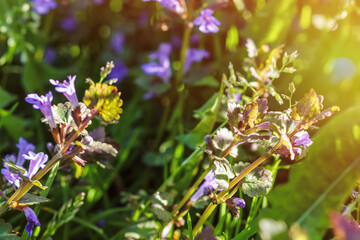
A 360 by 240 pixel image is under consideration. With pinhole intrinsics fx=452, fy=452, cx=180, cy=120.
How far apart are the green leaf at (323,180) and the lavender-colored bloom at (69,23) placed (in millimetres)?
1463

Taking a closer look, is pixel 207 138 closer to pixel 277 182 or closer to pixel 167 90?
pixel 277 182

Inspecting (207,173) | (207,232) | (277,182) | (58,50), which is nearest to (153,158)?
(277,182)

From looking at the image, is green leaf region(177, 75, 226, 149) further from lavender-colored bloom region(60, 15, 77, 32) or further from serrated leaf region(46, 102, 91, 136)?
lavender-colored bloom region(60, 15, 77, 32)

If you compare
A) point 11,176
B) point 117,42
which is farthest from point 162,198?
point 117,42

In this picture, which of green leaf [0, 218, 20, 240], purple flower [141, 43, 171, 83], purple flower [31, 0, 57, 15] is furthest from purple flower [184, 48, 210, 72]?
green leaf [0, 218, 20, 240]

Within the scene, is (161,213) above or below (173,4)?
below

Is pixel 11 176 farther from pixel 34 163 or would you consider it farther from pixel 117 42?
pixel 117 42

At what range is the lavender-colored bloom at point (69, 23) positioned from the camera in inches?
78.6

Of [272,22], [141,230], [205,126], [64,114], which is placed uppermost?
[272,22]

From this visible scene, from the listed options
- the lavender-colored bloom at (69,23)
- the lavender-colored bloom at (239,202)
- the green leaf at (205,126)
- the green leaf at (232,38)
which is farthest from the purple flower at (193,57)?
the lavender-colored bloom at (239,202)

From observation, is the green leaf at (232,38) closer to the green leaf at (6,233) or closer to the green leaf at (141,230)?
the green leaf at (141,230)

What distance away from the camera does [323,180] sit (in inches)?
30.1

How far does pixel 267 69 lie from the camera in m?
1.08

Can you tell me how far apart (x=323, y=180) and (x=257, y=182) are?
14cm
